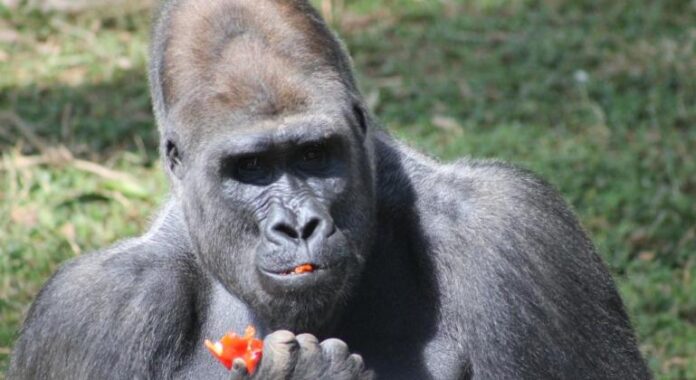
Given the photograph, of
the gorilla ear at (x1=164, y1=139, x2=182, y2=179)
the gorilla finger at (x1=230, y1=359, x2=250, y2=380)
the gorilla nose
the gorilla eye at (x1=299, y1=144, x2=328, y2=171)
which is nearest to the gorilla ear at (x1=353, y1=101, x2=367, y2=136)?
the gorilla eye at (x1=299, y1=144, x2=328, y2=171)

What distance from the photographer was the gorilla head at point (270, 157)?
15.0 feet

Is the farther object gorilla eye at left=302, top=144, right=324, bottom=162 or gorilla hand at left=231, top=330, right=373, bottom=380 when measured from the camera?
gorilla eye at left=302, top=144, right=324, bottom=162

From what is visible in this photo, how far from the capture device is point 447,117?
29.8 feet

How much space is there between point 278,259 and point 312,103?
23.5 inches

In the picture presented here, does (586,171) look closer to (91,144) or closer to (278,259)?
(91,144)

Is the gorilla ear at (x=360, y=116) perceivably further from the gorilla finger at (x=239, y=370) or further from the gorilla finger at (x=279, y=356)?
the gorilla finger at (x=239, y=370)

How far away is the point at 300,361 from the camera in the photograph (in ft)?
14.7

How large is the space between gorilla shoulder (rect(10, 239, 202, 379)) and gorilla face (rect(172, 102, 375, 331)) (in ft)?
0.93

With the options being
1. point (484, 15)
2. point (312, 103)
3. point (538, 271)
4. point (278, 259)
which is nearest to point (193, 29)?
point (312, 103)

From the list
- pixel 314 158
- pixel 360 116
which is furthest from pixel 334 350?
pixel 360 116

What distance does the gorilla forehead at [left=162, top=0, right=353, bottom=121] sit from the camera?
4777 millimetres

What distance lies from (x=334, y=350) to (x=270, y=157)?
0.71 metres

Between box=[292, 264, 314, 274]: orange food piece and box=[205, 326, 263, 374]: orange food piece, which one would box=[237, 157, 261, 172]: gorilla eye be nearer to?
box=[292, 264, 314, 274]: orange food piece

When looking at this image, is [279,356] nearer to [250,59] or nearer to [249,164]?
[249,164]
